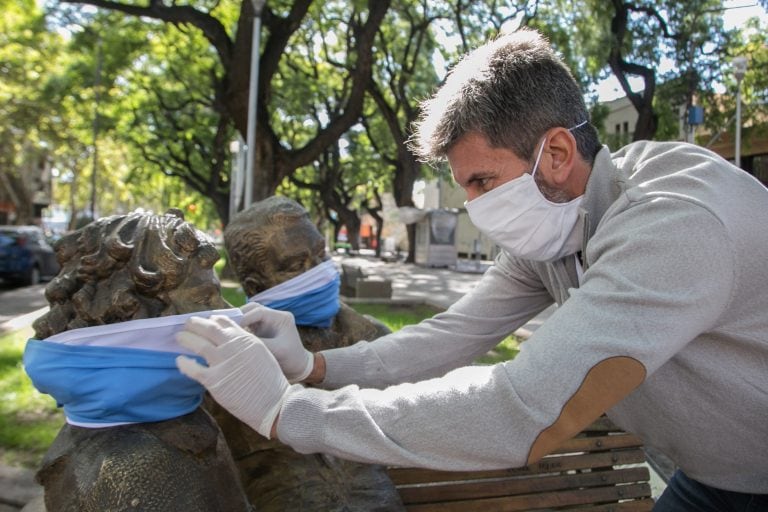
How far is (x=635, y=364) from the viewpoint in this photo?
126 cm

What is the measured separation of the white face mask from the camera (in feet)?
5.88

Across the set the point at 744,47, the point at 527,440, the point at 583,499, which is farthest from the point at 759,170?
the point at 527,440

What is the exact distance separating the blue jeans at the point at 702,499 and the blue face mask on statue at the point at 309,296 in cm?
136

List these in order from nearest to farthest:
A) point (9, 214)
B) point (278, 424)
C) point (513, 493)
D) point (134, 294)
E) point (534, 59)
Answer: point (278, 424)
point (134, 294)
point (534, 59)
point (513, 493)
point (9, 214)

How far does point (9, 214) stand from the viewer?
36594 millimetres

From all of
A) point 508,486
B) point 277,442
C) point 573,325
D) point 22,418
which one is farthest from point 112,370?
point 22,418

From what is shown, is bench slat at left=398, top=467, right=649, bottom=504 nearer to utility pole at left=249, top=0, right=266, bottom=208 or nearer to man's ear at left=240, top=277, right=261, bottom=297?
man's ear at left=240, top=277, right=261, bottom=297

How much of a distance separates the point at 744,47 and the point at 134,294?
1794 centimetres

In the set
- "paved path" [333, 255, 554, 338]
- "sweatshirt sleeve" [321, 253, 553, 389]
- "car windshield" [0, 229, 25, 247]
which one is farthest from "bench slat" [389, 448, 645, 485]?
"car windshield" [0, 229, 25, 247]

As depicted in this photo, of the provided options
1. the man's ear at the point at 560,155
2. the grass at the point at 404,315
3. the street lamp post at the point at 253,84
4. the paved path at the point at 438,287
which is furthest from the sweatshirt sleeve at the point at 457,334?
the street lamp post at the point at 253,84

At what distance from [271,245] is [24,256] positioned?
14.8 m

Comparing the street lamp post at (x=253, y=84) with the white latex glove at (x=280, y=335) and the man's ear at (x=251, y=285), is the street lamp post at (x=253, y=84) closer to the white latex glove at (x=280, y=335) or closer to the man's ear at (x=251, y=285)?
the man's ear at (x=251, y=285)

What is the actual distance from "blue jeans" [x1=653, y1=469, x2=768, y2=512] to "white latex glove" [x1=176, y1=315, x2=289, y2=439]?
1.31 meters

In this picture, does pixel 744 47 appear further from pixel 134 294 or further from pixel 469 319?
pixel 134 294
